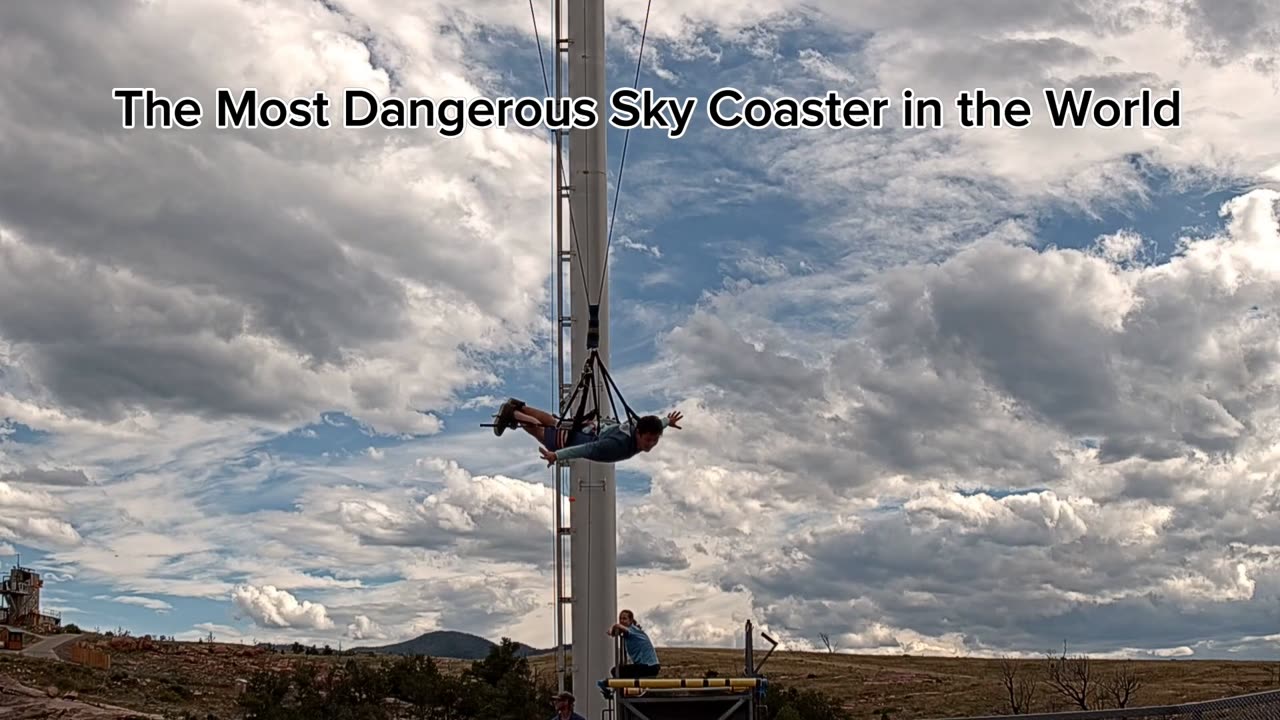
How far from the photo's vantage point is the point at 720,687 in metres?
15.0

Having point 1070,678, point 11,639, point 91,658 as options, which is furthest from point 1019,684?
point 11,639

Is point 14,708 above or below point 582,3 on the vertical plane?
below

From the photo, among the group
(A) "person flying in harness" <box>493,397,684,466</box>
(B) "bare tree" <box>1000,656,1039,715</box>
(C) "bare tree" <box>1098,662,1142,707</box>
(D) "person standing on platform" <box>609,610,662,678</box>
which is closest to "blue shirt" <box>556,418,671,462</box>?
(A) "person flying in harness" <box>493,397,684,466</box>

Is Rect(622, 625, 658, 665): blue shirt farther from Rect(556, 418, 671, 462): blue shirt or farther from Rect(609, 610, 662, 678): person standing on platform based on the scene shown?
Rect(556, 418, 671, 462): blue shirt

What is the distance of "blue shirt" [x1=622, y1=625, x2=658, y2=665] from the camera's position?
16062 mm

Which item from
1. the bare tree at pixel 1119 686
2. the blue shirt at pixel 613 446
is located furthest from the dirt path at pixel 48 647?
the blue shirt at pixel 613 446

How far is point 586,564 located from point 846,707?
3725 cm

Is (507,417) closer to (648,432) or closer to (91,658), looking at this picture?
(648,432)

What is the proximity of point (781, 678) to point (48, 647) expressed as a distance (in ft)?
111

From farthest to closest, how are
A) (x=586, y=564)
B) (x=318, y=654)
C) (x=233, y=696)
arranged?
(x=318, y=654), (x=233, y=696), (x=586, y=564)

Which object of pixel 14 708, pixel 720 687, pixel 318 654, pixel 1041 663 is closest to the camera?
pixel 720 687

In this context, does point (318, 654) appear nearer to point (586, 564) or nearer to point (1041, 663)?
point (1041, 663)

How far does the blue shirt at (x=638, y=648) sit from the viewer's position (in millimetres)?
16062

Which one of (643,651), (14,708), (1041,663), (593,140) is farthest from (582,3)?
(1041,663)
